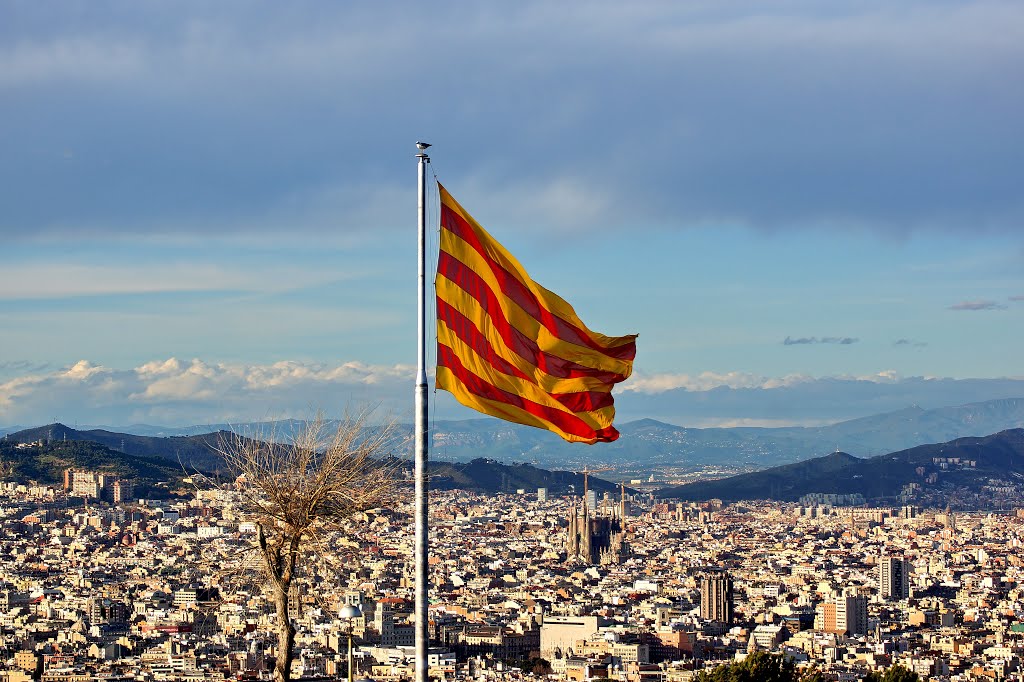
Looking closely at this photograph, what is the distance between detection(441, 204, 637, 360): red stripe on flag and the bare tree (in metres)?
1.79

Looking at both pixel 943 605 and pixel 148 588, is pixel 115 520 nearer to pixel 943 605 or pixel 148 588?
pixel 148 588

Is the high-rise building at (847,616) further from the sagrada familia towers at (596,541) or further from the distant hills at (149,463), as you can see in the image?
the distant hills at (149,463)

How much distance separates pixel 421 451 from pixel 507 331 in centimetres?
102

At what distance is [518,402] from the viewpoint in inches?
371

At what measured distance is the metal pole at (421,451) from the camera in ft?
28.4

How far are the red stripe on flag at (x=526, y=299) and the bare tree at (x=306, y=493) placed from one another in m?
1.79

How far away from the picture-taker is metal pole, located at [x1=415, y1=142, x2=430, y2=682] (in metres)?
8.65

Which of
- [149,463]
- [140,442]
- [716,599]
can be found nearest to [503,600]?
[716,599]

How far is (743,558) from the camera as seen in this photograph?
9988cm

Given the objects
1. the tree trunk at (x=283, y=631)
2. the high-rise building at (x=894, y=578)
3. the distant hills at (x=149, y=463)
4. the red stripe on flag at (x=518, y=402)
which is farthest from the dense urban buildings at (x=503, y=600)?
the distant hills at (x=149, y=463)

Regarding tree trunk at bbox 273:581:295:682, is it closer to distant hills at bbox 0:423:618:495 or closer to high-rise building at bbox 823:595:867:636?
high-rise building at bbox 823:595:867:636

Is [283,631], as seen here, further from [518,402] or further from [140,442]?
[140,442]

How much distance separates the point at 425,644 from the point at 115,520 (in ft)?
306

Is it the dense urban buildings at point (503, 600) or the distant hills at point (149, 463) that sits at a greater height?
the distant hills at point (149, 463)
